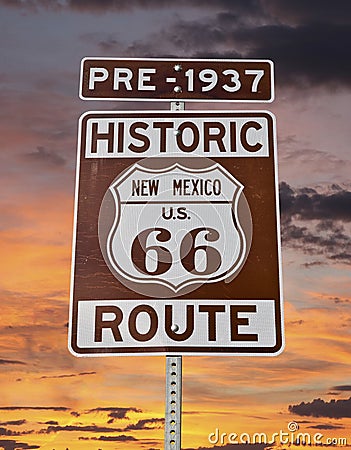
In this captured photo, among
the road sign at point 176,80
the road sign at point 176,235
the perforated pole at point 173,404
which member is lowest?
the perforated pole at point 173,404

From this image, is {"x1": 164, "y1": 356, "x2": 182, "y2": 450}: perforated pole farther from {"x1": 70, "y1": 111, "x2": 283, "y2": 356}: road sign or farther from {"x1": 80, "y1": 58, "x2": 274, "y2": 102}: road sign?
{"x1": 80, "y1": 58, "x2": 274, "y2": 102}: road sign

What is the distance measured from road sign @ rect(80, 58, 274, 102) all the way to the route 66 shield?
20 centimetres

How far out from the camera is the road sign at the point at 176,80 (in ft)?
5.83

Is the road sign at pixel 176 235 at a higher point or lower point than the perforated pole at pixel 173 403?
higher

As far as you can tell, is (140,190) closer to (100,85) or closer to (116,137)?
(116,137)

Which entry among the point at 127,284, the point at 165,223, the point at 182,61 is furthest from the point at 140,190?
the point at 182,61

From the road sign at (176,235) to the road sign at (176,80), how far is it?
54 millimetres

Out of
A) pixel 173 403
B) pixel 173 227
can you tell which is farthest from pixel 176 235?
pixel 173 403


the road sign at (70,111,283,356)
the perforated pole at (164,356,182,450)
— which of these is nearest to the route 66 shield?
the road sign at (70,111,283,356)

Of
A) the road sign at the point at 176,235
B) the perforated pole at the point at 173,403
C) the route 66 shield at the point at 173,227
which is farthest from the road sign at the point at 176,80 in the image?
the perforated pole at the point at 173,403

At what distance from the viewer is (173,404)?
153cm

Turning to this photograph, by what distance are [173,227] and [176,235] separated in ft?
0.07

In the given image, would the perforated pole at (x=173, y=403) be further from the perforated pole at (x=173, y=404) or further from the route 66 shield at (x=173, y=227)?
the route 66 shield at (x=173, y=227)

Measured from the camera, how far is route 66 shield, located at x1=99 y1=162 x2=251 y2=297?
1.61 metres
